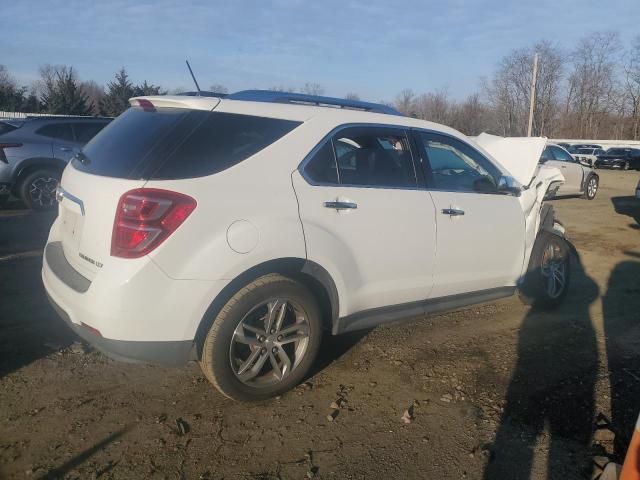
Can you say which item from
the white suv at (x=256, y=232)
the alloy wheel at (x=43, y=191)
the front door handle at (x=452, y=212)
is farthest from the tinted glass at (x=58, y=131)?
the front door handle at (x=452, y=212)

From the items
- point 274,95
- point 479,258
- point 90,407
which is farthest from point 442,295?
point 90,407

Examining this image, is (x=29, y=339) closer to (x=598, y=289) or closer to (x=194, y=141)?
(x=194, y=141)

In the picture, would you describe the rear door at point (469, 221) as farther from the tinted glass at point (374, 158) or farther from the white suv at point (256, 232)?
the tinted glass at point (374, 158)

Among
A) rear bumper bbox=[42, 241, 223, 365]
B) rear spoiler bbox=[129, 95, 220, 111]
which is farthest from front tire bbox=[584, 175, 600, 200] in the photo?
rear bumper bbox=[42, 241, 223, 365]

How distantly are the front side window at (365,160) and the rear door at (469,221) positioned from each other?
20 centimetres

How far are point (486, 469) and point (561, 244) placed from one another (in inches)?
115

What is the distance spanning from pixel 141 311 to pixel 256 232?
73 cm

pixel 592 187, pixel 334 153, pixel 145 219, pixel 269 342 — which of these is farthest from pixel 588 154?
pixel 145 219

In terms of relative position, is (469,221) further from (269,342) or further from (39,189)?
(39,189)

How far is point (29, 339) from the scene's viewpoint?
12.9 feet

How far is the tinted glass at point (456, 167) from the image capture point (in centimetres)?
394

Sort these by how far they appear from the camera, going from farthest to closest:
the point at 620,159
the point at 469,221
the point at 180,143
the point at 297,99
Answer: the point at 620,159, the point at 469,221, the point at 297,99, the point at 180,143

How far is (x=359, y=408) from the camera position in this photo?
3.21m

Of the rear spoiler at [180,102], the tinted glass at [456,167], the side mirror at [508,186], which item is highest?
the rear spoiler at [180,102]
